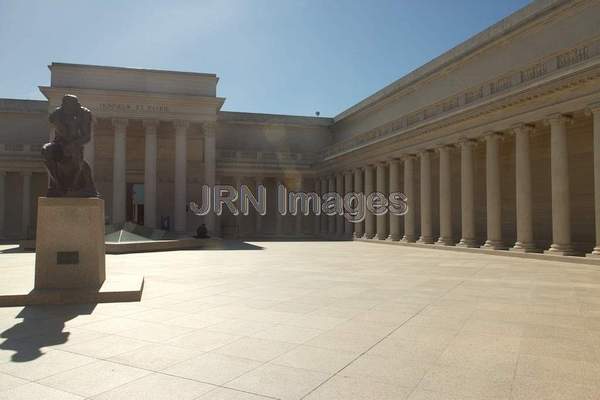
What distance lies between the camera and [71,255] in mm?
14156

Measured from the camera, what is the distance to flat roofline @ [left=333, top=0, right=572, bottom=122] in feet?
113

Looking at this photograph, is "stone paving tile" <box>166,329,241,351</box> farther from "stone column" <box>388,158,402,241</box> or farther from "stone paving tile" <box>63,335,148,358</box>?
"stone column" <box>388,158,402,241</box>

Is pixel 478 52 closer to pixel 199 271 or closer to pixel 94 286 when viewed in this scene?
pixel 199 271

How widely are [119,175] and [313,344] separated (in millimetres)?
52543

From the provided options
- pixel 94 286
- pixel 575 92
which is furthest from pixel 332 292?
pixel 575 92

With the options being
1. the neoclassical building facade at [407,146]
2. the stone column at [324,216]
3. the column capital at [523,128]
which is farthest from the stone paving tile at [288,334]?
the stone column at [324,216]

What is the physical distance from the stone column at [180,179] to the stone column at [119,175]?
20.3 feet

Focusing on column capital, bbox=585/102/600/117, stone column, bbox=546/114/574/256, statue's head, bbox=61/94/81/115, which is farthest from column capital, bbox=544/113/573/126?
statue's head, bbox=61/94/81/115

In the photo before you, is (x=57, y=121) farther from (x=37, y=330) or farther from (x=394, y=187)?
(x=394, y=187)

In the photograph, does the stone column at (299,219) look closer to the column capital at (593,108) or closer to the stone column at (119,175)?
the stone column at (119,175)

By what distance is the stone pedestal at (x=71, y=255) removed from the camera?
44.9 feet

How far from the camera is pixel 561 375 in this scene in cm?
728

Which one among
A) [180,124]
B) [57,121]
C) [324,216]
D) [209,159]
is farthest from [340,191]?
Answer: [57,121]

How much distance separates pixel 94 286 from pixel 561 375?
12.6 meters
